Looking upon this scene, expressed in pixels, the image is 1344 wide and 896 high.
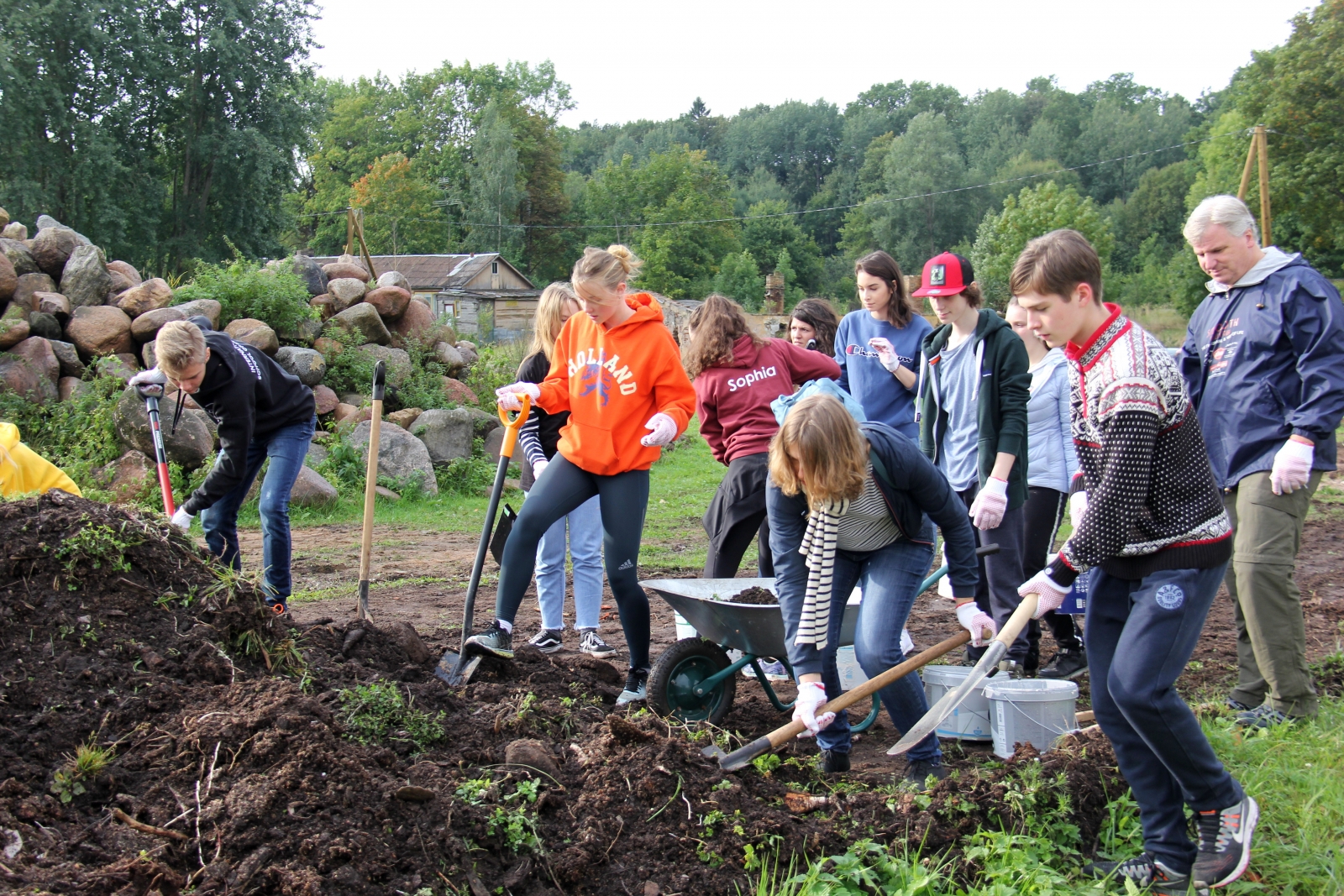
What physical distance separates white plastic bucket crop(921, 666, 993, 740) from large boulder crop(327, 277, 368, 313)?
1060 centimetres

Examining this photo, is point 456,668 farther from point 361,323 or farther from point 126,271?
point 126,271

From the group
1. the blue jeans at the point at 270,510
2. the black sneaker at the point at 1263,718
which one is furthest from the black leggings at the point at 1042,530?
the blue jeans at the point at 270,510

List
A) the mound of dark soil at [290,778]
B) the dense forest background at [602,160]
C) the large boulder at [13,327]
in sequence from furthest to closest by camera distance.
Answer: the dense forest background at [602,160]
the large boulder at [13,327]
the mound of dark soil at [290,778]

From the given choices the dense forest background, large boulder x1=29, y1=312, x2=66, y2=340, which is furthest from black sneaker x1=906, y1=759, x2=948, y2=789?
the dense forest background

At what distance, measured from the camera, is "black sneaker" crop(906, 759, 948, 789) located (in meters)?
3.32

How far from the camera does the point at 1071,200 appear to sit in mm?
49844

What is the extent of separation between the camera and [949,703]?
3.11 m

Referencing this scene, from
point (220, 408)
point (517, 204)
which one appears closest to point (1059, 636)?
point (220, 408)

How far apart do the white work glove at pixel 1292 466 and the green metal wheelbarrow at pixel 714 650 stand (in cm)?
126

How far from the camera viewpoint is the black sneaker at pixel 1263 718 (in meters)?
3.69

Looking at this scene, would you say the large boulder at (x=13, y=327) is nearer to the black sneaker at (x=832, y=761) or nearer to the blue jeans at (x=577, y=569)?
the blue jeans at (x=577, y=569)

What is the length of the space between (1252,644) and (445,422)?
30.1 ft

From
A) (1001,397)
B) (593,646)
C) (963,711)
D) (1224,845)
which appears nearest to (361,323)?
(593,646)

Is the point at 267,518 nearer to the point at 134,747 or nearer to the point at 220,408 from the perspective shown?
the point at 220,408
